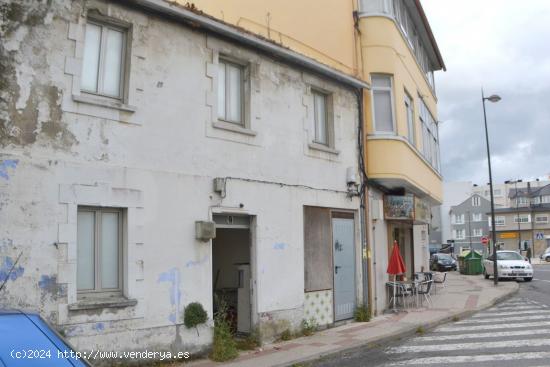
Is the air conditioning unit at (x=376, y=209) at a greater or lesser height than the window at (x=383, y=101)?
lesser

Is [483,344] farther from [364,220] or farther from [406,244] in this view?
[406,244]

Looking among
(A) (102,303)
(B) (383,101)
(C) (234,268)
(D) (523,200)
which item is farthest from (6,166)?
(D) (523,200)

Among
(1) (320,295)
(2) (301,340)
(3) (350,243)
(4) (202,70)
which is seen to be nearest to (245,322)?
(2) (301,340)

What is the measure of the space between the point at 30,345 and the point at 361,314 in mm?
10678

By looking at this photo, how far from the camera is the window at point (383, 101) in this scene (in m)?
14.8


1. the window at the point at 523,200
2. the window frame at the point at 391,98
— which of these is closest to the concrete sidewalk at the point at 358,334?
the window frame at the point at 391,98

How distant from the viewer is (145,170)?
8781mm

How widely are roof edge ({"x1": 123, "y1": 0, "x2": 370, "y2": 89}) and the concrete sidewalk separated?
5491 millimetres

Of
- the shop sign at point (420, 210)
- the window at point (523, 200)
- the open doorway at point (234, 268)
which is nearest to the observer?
the open doorway at point (234, 268)

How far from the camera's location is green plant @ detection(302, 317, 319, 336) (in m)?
11.5

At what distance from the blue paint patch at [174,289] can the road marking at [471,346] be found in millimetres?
3913

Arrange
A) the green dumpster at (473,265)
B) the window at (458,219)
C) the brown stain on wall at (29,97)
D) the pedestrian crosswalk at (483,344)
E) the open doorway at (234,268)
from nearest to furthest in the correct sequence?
1. the brown stain on wall at (29,97)
2. the pedestrian crosswalk at (483,344)
3. the open doorway at (234,268)
4. the green dumpster at (473,265)
5. the window at (458,219)

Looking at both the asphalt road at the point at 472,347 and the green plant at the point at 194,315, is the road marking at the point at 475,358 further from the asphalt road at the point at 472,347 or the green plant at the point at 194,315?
the green plant at the point at 194,315

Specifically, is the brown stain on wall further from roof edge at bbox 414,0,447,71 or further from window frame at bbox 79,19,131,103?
roof edge at bbox 414,0,447,71
